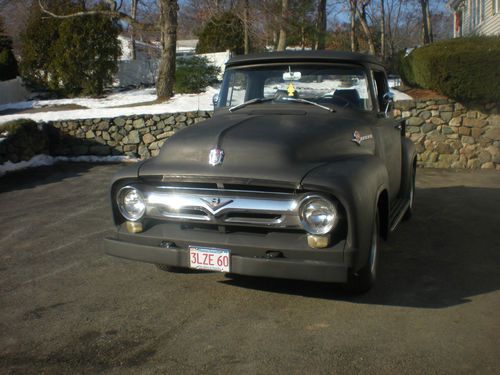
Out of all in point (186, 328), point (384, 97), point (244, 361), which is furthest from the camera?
point (384, 97)

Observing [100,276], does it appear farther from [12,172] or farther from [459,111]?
[459,111]

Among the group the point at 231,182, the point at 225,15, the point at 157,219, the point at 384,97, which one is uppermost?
the point at 225,15

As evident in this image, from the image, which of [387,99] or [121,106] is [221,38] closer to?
[121,106]

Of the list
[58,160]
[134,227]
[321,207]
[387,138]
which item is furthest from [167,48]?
[321,207]

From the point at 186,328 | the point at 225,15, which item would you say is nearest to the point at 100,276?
the point at 186,328

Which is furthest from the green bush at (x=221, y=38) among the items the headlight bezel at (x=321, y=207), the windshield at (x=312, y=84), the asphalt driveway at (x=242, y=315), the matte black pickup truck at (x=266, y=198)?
the headlight bezel at (x=321, y=207)

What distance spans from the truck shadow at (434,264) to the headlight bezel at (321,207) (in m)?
0.90

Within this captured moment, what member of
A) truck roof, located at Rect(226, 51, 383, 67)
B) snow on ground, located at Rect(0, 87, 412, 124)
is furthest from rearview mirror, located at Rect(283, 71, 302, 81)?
snow on ground, located at Rect(0, 87, 412, 124)

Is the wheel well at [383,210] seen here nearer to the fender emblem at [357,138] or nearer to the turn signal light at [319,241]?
the fender emblem at [357,138]

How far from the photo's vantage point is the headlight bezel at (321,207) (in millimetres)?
4098

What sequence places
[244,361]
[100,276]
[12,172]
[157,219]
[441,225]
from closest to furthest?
[244,361] < [157,219] < [100,276] < [441,225] < [12,172]

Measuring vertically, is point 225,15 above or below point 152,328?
above

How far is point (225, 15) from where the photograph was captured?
24.5m

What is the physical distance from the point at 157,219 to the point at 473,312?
8.15 feet
